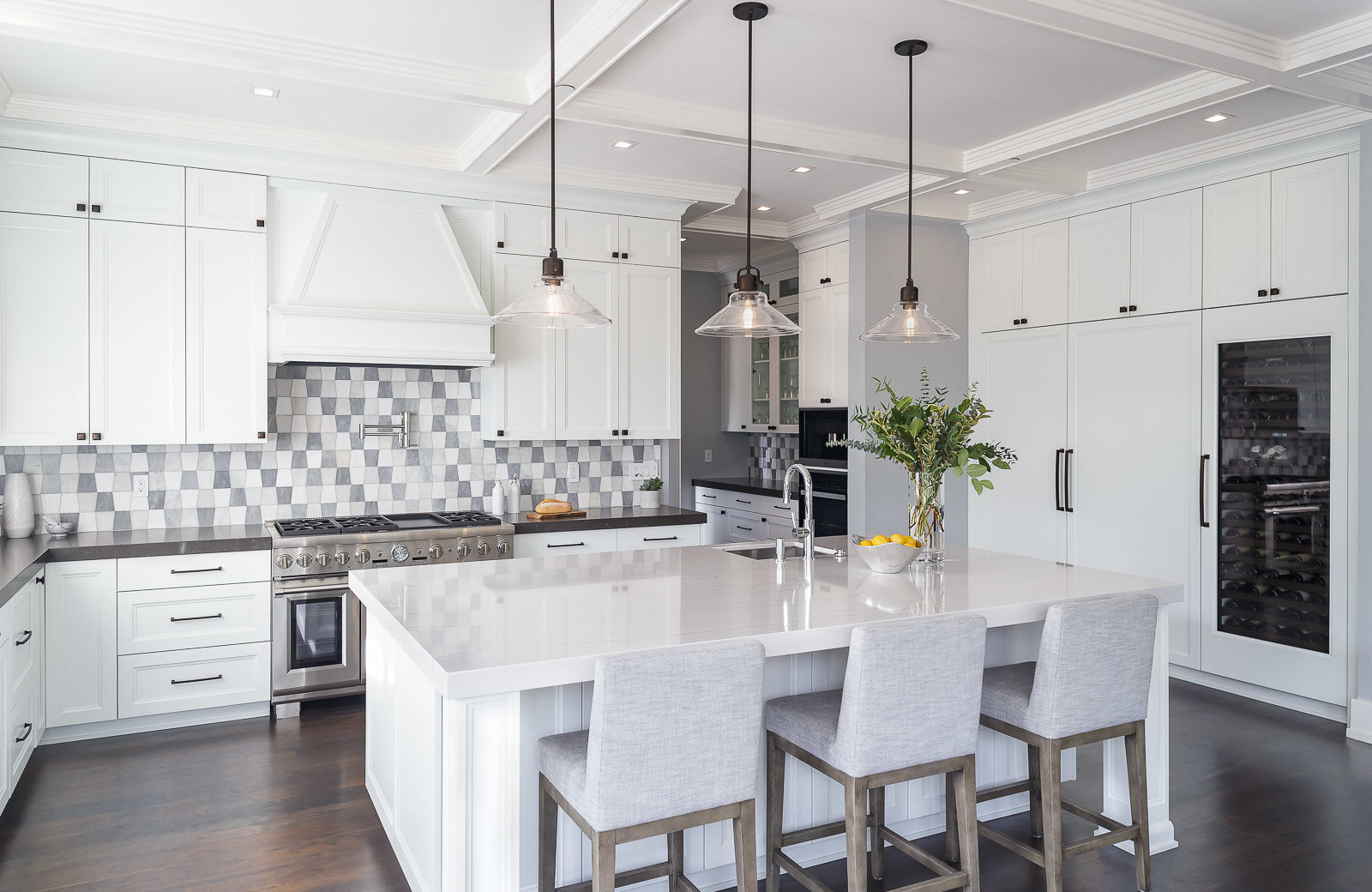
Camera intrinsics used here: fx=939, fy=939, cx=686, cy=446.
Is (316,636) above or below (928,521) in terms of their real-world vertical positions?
below

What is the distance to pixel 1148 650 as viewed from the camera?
2658mm

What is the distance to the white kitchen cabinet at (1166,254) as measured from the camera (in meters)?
4.71

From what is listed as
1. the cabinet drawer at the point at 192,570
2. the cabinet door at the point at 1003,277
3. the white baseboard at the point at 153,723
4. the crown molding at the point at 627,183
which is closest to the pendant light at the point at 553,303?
the crown molding at the point at 627,183

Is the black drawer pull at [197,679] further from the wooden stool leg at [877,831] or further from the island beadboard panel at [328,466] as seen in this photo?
the wooden stool leg at [877,831]

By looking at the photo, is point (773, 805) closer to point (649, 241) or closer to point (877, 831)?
point (877, 831)

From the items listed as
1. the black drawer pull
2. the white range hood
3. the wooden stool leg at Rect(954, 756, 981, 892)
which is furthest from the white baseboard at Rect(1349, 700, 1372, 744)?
the black drawer pull

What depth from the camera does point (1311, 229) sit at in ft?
13.8

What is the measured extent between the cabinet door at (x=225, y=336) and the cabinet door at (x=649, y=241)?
185 centimetres

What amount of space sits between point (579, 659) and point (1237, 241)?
4.06 metres

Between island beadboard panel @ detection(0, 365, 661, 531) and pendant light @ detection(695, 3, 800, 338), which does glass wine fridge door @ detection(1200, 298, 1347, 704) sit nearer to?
pendant light @ detection(695, 3, 800, 338)

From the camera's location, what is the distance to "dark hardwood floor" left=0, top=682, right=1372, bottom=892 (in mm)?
2787

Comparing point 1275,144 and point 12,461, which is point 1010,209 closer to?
point 1275,144

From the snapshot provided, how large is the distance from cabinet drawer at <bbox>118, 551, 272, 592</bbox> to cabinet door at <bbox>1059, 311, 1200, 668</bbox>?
431 cm

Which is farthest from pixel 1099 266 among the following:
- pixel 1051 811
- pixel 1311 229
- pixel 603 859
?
pixel 603 859
